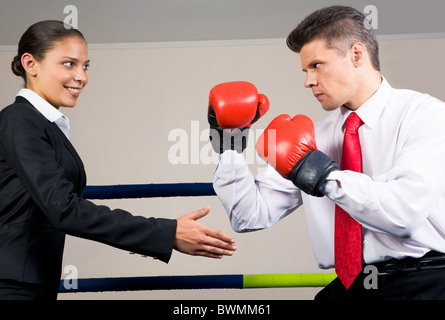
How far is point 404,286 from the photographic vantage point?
1.38m

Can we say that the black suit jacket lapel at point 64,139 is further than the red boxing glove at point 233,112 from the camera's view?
No

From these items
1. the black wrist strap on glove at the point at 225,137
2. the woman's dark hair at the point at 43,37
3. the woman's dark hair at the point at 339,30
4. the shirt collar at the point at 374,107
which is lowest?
the black wrist strap on glove at the point at 225,137

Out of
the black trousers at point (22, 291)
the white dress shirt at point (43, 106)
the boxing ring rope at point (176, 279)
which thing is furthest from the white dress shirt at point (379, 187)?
the black trousers at point (22, 291)

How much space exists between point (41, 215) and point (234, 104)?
0.70 meters

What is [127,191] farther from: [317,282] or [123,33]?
[123,33]

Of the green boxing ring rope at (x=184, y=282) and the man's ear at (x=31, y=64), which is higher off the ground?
the man's ear at (x=31, y=64)

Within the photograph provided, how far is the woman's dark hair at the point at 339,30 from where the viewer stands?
65.8 inches

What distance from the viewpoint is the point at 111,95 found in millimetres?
5238

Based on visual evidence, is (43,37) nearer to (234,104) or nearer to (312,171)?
(234,104)

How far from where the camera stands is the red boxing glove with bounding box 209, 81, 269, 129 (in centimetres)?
162

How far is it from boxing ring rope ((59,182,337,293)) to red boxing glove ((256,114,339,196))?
1.52ft

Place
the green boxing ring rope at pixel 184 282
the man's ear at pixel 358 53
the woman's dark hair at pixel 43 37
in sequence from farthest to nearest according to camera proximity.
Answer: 1. the green boxing ring rope at pixel 184 282
2. the man's ear at pixel 358 53
3. the woman's dark hair at pixel 43 37

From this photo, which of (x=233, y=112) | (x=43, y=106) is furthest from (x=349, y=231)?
(x=43, y=106)

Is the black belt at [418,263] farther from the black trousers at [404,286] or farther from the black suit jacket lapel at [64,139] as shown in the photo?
the black suit jacket lapel at [64,139]
